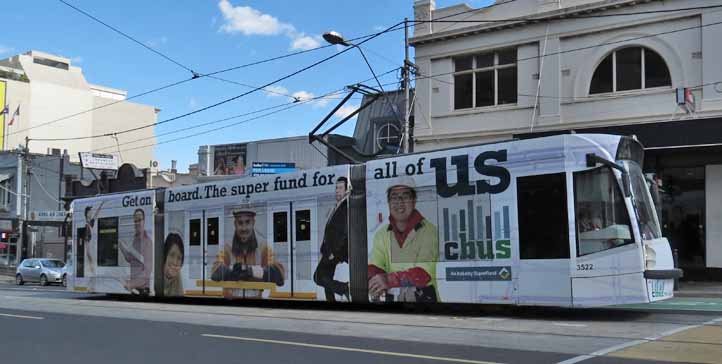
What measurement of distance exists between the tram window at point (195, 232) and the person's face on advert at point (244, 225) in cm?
145

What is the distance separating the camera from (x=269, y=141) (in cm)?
3862

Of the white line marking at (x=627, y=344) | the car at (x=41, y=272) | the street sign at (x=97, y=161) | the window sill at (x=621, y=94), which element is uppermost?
the street sign at (x=97, y=161)

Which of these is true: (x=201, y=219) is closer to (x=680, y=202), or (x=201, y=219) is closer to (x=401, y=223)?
(x=401, y=223)

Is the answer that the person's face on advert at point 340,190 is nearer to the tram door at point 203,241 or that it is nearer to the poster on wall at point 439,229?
the poster on wall at point 439,229

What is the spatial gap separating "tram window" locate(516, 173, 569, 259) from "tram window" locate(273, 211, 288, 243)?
5616 millimetres

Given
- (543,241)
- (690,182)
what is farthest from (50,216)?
(543,241)

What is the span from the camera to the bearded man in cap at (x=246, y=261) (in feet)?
50.2

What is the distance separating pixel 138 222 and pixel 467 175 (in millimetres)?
10356

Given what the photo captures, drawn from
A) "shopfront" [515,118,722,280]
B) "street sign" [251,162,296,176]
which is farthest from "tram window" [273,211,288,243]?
"street sign" [251,162,296,176]

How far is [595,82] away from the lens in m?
21.8

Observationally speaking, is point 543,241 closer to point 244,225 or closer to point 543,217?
point 543,217

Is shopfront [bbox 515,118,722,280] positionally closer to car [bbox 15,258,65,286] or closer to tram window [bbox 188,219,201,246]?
tram window [bbox 188,219,201,246]

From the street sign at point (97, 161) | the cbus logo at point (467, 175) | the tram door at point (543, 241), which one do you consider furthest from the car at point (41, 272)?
the tram door at point (543, 241)

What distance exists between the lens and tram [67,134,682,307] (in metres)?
11.0
